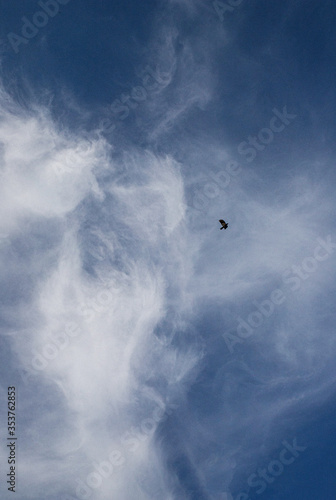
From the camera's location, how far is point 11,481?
7356 cm

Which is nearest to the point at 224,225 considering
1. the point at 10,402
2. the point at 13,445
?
the point at 10,402

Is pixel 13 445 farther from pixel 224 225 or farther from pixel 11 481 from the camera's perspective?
pixel 224 225

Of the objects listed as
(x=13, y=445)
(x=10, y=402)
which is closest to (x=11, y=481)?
(x=13, y=445)

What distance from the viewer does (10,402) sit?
7694cm

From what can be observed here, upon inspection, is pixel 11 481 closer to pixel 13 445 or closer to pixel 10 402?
pixel 13 445

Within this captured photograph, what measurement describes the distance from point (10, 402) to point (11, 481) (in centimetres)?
1484

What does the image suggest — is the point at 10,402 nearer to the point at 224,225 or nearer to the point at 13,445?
the point at 13,445

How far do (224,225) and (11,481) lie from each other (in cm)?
6585

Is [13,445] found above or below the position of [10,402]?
below

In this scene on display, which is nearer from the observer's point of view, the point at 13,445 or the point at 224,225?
the point at 224,225

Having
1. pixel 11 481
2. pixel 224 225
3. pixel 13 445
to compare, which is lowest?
pixel 11 481

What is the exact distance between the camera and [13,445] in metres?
76.2

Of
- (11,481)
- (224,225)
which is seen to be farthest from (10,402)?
(224,225)

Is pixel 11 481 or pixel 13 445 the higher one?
pixel 13 445
